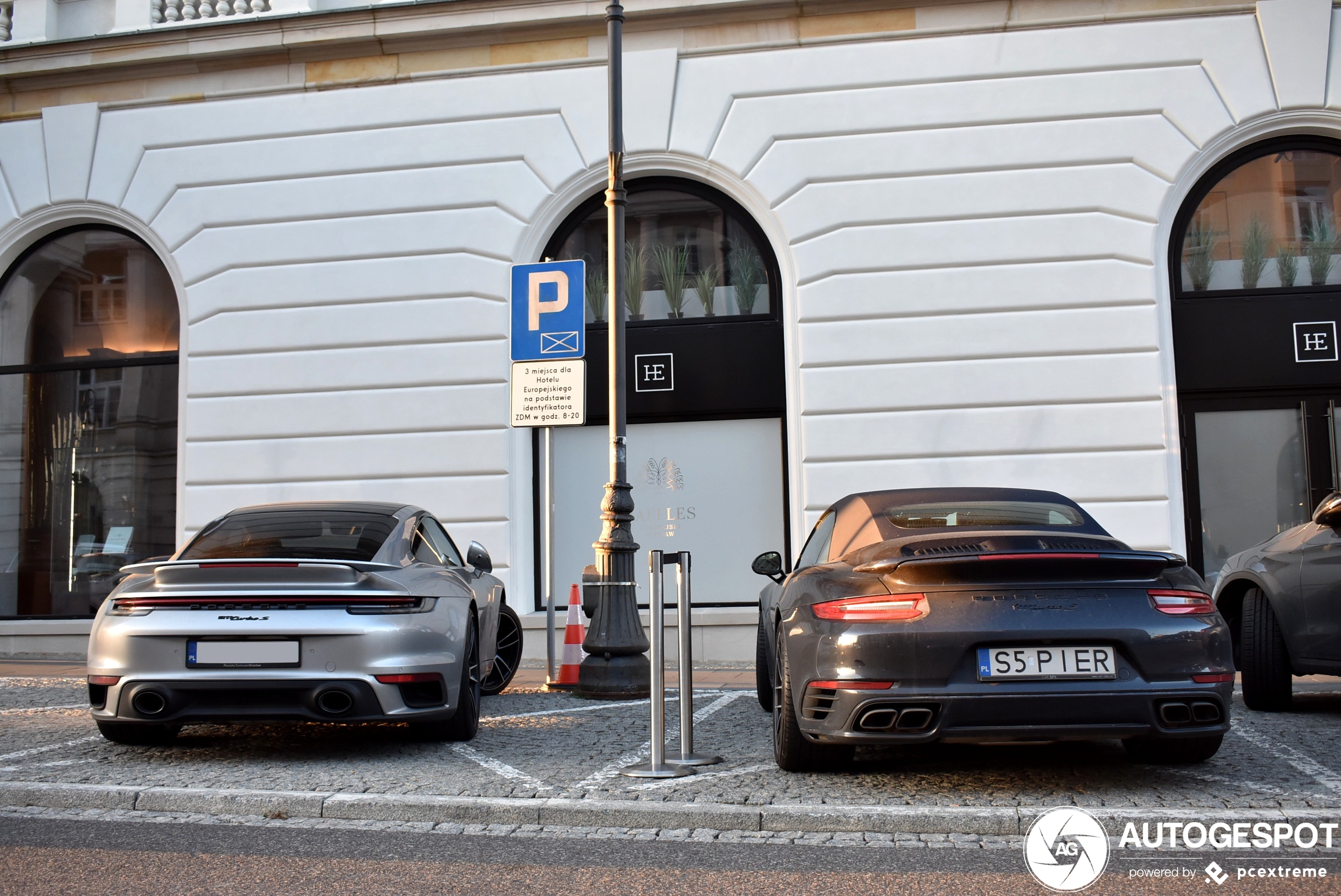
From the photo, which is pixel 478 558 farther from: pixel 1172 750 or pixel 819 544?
pixel 1172 750

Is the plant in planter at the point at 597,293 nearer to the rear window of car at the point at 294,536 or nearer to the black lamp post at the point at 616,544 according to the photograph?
the black lamp post at the point at 616,544

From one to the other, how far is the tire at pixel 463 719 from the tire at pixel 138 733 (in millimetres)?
1253

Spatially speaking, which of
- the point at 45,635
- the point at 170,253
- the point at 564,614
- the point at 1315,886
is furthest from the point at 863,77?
the point at 45,635

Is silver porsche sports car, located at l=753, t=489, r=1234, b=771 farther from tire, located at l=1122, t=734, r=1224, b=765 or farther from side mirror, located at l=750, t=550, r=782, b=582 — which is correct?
side mirror, located at l=750, t=550, r=782, b=582

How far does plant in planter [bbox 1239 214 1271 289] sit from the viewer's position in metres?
12.0

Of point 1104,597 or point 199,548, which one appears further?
point 199,548

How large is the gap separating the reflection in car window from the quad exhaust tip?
7.55ft

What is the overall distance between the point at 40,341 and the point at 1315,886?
14.4 meters

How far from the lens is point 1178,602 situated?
15.4 ft

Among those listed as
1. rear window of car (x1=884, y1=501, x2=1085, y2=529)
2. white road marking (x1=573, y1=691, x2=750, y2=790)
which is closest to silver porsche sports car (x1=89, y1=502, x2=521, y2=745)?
white road marking (x1=573, y1=691, x2=750, y2=790)

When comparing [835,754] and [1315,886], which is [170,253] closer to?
[835,754]

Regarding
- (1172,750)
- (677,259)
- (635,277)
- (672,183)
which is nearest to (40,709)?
(1172,750)

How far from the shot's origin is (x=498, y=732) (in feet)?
22.1

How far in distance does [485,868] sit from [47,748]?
353 cm
